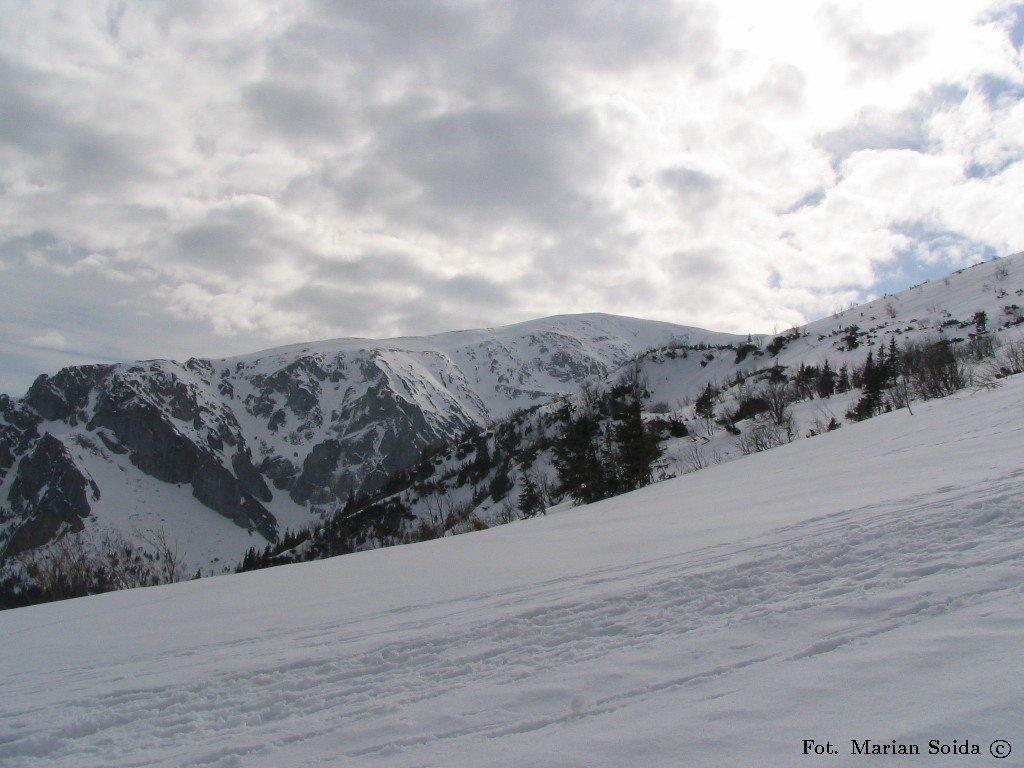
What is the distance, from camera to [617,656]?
15.2ft

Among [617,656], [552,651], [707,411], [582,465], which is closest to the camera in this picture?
[617,656]

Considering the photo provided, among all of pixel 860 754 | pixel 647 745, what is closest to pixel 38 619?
pixel 647 745

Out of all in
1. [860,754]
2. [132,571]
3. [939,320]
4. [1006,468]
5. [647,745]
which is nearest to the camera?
[860,754]

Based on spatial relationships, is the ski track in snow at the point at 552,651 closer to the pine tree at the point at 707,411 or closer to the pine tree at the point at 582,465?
the pine tree at the point at 582,465

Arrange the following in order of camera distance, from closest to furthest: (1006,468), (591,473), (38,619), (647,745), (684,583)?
(647,745)
(684,583)
(1006,468)
(38,619)
(591,473)

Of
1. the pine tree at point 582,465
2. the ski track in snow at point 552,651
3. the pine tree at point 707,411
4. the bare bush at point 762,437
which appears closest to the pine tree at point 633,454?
the pine tree at point 582,465

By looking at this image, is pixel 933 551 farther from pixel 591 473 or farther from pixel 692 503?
pixel 591 473

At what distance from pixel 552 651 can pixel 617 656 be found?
0.63 meters

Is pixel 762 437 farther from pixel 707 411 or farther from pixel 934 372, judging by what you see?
pixel 707 411

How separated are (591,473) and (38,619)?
1140 inches

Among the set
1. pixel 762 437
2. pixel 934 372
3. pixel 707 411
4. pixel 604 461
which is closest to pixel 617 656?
pixel 934 372

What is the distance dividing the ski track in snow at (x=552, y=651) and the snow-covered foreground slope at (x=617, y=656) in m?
0.02

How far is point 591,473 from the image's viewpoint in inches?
1423

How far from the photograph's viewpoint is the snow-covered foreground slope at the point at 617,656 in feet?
10.9
